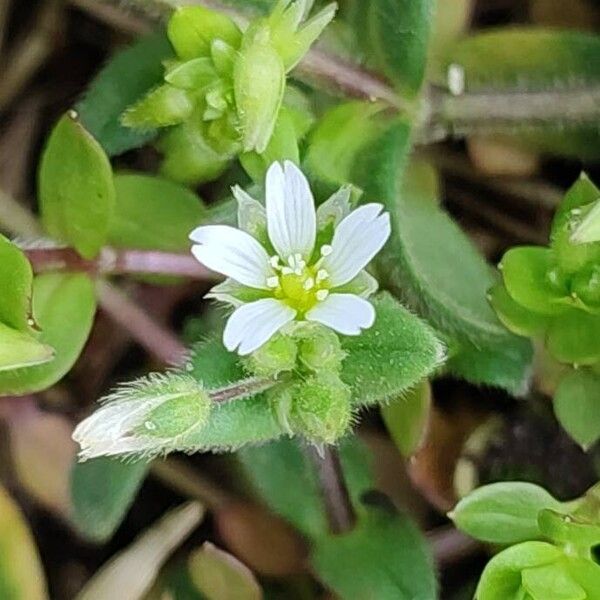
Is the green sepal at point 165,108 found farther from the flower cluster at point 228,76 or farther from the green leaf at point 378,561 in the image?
the green leaf at point 378,561

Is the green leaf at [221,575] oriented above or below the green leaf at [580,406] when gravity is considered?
below

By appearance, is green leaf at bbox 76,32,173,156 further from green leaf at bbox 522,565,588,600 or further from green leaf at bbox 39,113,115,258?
green leaf at bbox 522,565,588,600

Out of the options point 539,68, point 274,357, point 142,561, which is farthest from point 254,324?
point 539,68

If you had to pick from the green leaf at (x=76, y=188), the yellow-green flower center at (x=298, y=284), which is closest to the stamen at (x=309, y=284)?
the yellow-green flower center at (x=298, y=284)

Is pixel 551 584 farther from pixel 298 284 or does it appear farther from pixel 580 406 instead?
pixel 298 284

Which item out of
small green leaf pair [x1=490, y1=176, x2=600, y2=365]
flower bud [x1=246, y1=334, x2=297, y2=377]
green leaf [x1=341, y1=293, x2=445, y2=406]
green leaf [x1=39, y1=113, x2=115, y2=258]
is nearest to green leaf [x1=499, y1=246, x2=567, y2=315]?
small green leaf pair [x1=490, y1=176, x2=600, y2=365]

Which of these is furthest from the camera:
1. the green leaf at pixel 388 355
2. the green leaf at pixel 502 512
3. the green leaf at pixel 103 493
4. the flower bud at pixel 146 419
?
the green leaf at pixel 103 493

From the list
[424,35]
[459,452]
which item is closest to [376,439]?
[459,452]
